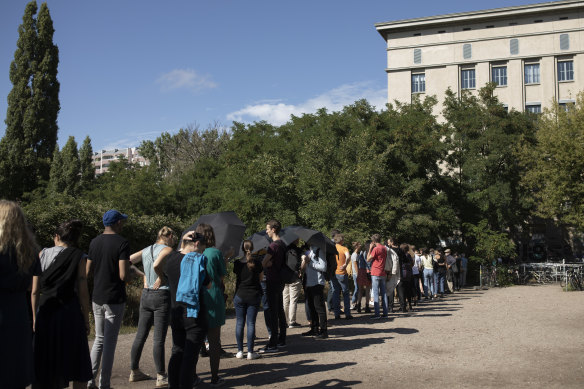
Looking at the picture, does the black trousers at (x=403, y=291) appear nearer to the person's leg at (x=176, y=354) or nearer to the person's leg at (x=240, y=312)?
the person's leg at (x=240, y=312)

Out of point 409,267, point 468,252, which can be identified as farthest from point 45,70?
point 409,267

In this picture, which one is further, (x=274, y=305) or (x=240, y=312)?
(x=274, y=305)

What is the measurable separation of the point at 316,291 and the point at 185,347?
4798 mm

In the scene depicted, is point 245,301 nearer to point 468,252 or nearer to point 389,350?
point 389,350

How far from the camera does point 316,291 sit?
33.5ft

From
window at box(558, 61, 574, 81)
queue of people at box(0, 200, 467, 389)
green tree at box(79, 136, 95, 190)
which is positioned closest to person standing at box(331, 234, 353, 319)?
queue of people at box(0, 200, 467, 389)

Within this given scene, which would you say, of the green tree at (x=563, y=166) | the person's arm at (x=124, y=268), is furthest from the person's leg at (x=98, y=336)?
the green tree at (x=563, y=166)

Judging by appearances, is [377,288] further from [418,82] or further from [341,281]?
[418,82]

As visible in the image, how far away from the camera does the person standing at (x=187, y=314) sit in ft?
18.6

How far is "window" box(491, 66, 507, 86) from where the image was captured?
165ft

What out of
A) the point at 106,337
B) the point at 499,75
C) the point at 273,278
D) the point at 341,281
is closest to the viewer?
the point at 106,337

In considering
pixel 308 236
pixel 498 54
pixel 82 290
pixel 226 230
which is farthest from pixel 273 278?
pixel 498 54

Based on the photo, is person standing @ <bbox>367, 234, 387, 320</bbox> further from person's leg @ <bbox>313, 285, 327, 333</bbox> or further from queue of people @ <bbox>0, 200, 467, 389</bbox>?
queue of people @ <bbox>0, 200, 467, 389</bbox>

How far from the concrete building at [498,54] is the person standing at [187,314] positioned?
157 ft
